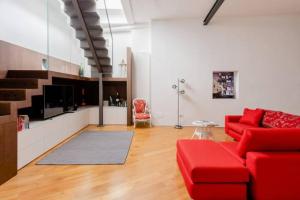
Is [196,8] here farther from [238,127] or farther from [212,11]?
[238,127]

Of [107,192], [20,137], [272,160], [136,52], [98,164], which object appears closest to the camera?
[272,160]

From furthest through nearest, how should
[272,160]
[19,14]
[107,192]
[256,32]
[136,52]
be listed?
[136,52] → [256,32] → [19,14] → [107,192] → [272,160]

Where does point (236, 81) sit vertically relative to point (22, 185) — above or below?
above

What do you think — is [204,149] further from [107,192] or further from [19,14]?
[19,14]

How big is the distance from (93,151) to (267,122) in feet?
11.9

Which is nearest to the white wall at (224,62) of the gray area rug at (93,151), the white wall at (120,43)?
the white wall at (120,43)

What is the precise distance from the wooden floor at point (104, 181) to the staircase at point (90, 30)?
142 inches

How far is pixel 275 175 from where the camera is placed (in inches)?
85.7

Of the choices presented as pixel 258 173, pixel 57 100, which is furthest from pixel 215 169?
pixel 57 100

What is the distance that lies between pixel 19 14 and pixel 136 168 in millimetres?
4253

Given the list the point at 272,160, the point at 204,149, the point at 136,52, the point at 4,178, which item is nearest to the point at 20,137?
the point at 4,178

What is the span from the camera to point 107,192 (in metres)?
2.58

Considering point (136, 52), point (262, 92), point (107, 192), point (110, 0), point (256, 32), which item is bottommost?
point (107, 192)

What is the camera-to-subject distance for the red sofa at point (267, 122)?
386cm
